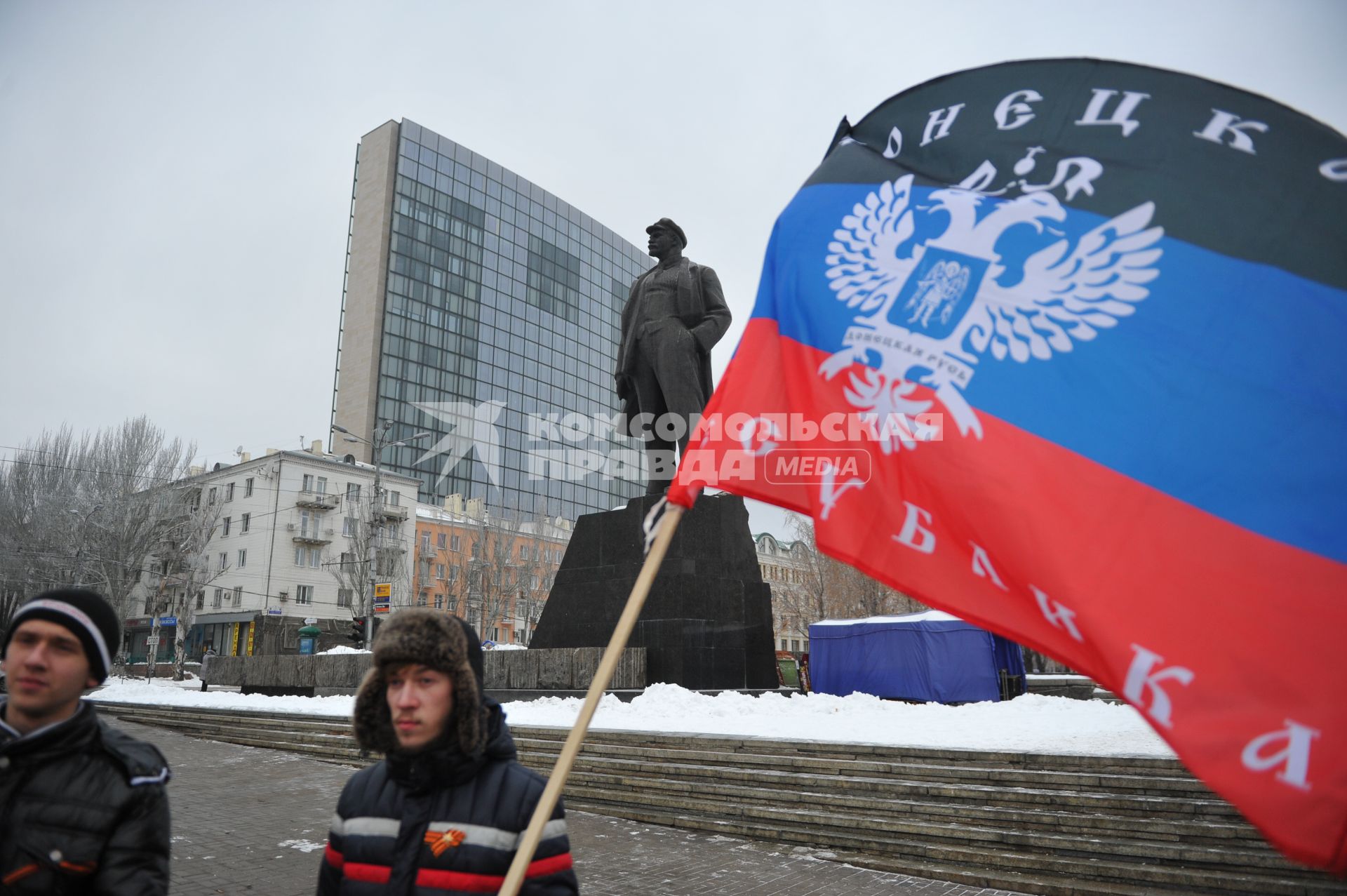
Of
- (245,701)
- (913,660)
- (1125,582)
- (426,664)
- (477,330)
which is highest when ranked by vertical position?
(477,330)

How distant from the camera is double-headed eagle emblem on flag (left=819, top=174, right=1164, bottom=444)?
8.57 ft

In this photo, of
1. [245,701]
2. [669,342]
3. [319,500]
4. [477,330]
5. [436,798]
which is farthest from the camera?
[477,330]

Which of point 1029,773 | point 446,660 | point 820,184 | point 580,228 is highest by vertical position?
point 580,228

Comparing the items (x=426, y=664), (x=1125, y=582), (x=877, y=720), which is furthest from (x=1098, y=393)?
(x=877, y=720)

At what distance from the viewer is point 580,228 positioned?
328 ft

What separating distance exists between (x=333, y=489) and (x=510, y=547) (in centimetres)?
1361

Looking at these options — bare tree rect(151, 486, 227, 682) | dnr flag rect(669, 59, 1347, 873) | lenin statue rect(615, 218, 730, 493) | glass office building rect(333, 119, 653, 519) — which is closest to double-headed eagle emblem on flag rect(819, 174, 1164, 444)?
dnr flag rect(669, 59, 1347, 873)

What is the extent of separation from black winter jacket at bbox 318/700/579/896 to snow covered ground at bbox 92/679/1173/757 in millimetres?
5388

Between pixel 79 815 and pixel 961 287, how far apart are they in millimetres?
2907

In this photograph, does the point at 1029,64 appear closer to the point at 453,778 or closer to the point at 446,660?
the point at 446,660

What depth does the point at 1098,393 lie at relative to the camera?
2.54 meters

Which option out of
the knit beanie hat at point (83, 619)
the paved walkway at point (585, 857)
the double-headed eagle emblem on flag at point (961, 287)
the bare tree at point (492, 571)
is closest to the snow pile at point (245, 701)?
the paved walkway at point (585, 857)

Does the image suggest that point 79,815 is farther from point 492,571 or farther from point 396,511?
point 396,511

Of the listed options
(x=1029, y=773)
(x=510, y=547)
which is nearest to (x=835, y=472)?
(x=1029, y=773)
